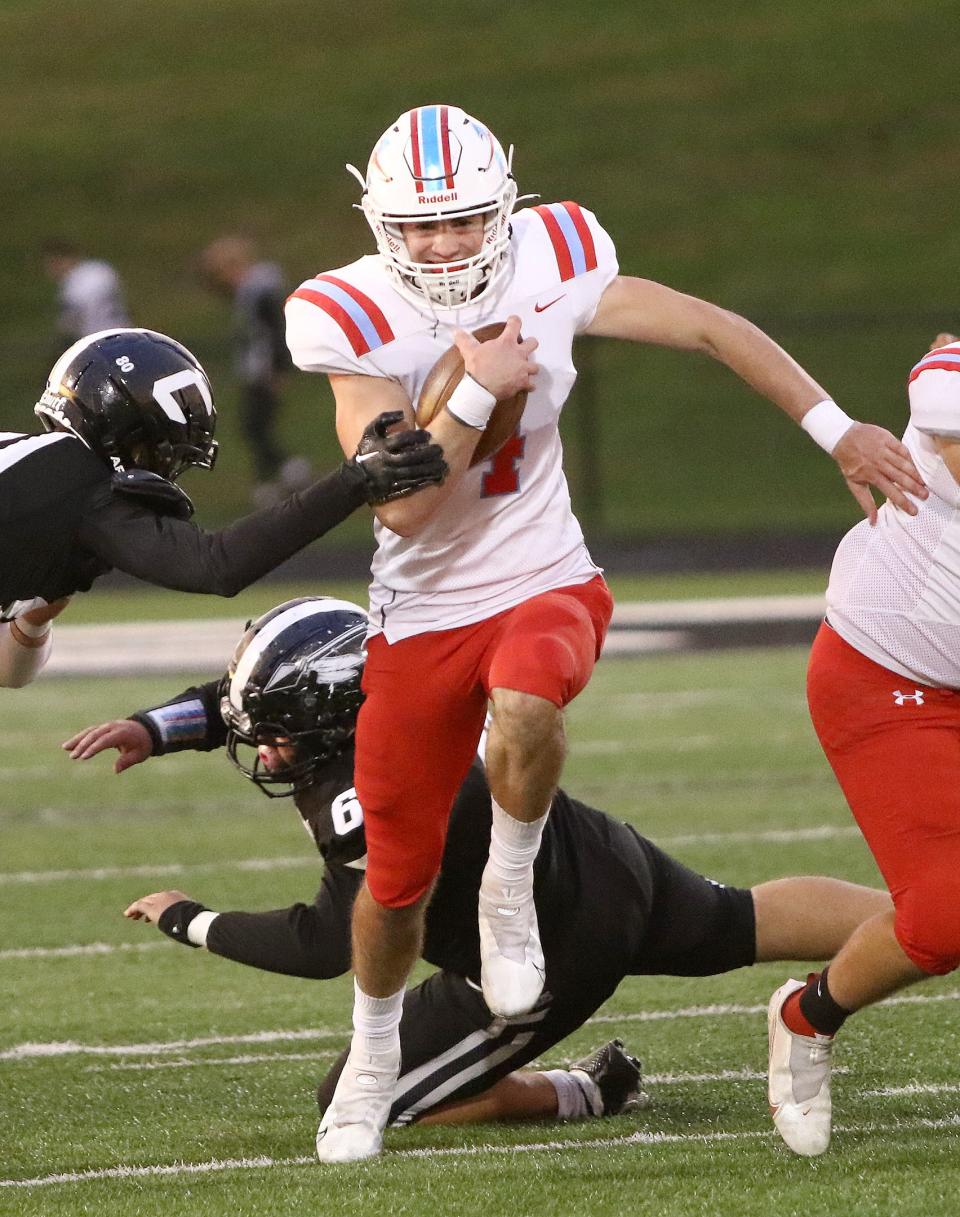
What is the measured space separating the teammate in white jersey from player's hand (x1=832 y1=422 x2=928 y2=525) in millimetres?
46

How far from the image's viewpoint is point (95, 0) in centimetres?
3497

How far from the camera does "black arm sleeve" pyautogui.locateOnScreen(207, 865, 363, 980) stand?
4125 millimetres

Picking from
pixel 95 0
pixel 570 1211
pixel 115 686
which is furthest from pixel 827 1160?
pixel 95 0

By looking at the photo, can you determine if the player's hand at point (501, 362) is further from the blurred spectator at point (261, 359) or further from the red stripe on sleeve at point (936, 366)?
the blurred spectator at point (261, 359)

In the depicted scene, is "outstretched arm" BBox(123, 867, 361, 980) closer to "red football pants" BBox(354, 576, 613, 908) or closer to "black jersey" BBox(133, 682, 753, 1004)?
"black jersey" BBox(133, 682, 753, 1004)

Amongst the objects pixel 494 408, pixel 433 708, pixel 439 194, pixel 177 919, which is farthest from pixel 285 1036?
pixel 439 194

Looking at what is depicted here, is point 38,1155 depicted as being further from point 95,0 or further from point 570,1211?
point 95,0

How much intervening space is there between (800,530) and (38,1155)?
530 inches

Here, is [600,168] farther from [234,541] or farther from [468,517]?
[234,541]

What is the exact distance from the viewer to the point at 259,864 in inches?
265

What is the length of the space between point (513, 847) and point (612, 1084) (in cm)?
61

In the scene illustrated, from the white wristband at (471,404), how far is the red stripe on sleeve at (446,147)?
41 cm

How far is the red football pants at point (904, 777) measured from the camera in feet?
11.8

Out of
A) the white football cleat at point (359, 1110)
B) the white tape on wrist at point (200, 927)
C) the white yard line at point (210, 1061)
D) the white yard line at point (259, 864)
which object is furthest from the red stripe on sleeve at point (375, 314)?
the white yard line at point (259, 864)
